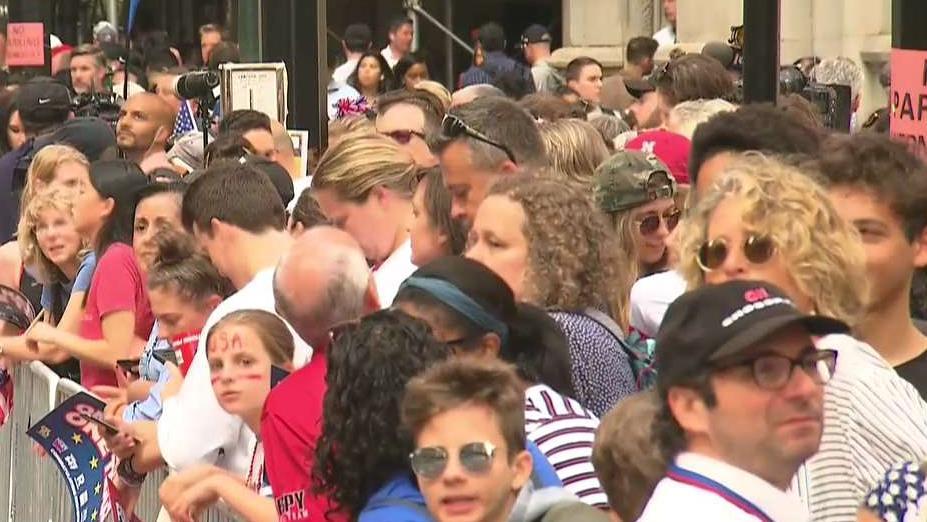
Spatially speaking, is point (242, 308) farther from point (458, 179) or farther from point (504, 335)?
point (504, 335)

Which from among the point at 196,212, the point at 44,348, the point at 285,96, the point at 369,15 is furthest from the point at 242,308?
the point at 369,15

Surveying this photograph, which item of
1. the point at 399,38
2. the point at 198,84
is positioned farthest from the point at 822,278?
the point at 399,38

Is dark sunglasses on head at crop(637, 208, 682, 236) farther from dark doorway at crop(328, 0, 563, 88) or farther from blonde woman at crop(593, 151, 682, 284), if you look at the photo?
dark doorway at crop(328, 0, 563, 88)

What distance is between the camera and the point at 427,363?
4.77 meters

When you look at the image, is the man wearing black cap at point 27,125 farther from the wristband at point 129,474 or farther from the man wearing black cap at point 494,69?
the wristband at point 129,474

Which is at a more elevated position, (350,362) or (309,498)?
(350,362)

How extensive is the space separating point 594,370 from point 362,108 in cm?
973

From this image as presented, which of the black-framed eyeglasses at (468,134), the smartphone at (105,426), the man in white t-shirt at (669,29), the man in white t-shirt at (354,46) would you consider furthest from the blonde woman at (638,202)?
the man in white t-shirt at (669,29)

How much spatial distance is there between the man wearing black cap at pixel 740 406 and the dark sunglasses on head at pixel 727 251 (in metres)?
0.66

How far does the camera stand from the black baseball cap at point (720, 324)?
389 cm

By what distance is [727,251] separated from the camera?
4691mm

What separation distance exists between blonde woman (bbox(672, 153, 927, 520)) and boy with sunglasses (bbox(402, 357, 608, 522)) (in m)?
0.50

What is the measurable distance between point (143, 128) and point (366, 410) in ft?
25.4

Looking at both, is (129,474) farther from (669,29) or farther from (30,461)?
(669,29)
